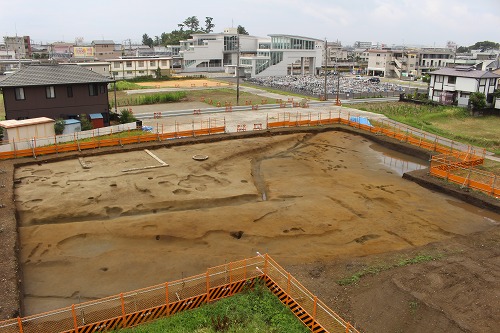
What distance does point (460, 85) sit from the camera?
52.9 meters

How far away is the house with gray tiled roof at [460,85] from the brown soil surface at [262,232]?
29710 mm

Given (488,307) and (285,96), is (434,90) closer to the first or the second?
(285,96)

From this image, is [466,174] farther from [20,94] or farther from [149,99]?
[149,99]

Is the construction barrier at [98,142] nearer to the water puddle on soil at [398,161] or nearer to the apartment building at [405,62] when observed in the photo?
the water puddle on soil at [398,161]

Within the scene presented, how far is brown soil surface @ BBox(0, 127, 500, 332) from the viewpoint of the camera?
13.6 metres

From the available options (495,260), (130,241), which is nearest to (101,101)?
(130,241)

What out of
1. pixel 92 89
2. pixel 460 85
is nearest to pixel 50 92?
pixel 92 89

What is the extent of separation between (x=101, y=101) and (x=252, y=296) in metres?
30.0

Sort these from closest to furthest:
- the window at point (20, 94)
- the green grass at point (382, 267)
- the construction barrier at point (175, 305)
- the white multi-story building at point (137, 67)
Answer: the construction barrier at point (175, 305)
the green grass at point (382, 267)
the window at point (20, 94)
the white multi-story building at point (137, 67)

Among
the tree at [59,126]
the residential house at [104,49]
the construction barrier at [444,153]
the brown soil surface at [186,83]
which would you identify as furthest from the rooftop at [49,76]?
the residential house at [104,49]

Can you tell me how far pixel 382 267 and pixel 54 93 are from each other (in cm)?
3168

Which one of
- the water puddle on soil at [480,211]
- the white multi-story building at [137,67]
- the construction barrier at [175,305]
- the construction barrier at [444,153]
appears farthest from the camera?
the white multi-story building at [137,67]

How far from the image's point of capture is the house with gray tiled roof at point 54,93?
34.6 metres

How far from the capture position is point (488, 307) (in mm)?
12867
